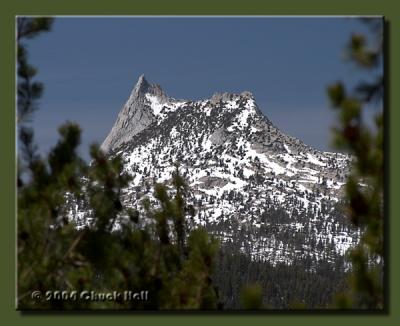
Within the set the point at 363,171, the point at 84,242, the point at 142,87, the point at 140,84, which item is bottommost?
the point at 84,242

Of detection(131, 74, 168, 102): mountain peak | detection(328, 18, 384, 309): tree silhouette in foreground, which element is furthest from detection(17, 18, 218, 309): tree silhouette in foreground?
detection(131, 74, 168, 102): mountain peak

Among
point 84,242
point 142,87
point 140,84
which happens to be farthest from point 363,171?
point 142,87

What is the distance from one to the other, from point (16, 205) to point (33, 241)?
0.50 metres

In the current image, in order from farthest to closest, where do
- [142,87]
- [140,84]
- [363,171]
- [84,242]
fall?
[142,87] → [140,84] → [84,242] → [363,171]

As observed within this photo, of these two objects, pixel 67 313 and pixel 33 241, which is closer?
pixel 33 241

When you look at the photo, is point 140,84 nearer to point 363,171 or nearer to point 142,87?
point 142,87

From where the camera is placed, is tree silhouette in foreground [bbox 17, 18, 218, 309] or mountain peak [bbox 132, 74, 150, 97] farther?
mountain peak [bbox 132, 74, 150, 97]

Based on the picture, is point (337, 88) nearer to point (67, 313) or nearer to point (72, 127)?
point (72, 127)

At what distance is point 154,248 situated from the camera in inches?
323

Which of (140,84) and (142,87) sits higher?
(142,87)

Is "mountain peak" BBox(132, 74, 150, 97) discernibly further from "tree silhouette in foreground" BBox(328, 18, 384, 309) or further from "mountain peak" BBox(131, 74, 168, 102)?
"tree silhouette in foreground" BBox(328, 18, 384, 309)

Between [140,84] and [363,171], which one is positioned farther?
[140,84]

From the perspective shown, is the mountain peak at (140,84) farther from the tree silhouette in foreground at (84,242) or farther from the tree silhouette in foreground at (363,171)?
the tree silhouette in foreground at (363,171)
